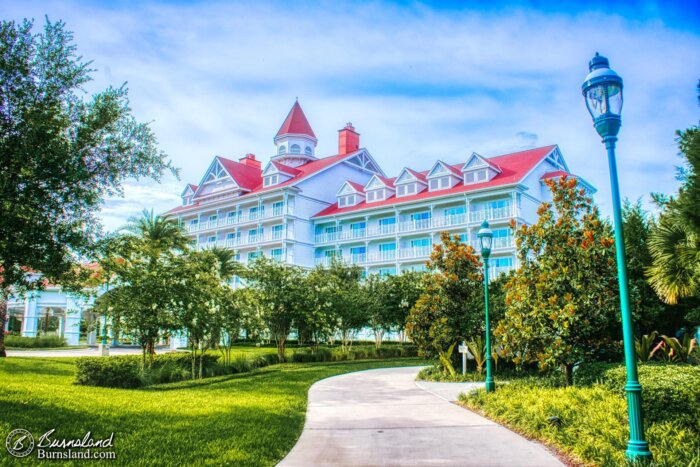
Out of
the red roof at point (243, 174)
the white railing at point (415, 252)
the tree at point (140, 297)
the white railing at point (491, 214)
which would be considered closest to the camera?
the tree at point (140, 297)

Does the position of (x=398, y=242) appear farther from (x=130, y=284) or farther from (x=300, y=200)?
Result: (x=130, y=284)

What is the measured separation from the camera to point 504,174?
1506 inches

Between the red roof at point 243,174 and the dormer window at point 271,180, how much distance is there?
2.37 meters

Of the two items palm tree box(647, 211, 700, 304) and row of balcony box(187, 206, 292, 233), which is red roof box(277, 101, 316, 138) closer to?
row of balcony box(187, 206, 292, 233)

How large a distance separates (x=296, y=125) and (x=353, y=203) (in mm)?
15150

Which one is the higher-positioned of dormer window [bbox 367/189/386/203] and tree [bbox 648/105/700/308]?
dormer window [bbox 367/189/386/203]

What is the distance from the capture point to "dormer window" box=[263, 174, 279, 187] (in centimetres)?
4822

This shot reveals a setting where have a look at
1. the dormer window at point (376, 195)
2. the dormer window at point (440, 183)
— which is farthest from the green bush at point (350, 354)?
the dormer window at point (376, 195)

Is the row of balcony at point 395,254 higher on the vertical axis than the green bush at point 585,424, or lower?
higher

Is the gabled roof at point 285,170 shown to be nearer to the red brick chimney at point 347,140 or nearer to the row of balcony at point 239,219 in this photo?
the row of balcony at point 239,219

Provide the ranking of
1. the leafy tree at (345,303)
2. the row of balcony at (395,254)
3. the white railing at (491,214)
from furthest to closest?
1. the row of balcony at (395,254)
2. the white railing at (491,214)
3. the leafy tree at (345,303)

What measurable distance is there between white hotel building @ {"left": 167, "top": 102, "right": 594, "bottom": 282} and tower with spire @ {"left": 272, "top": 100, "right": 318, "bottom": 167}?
0.11 metres

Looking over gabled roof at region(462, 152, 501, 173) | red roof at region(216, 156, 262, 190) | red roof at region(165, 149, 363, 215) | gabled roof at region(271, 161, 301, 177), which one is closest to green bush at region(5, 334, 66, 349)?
red roof at region(165, 149, 363, 215)

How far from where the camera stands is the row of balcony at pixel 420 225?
3703 centimetres
